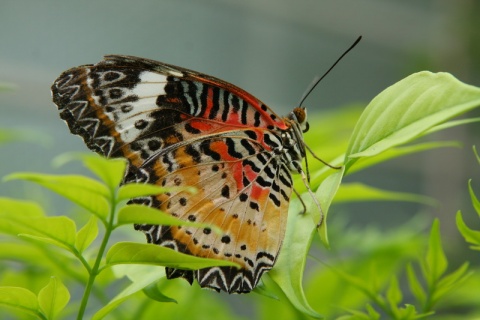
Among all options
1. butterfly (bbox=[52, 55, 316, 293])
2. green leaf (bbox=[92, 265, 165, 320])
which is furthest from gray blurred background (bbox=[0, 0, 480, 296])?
green leaf (bbox=[92, 265, 165, 320])

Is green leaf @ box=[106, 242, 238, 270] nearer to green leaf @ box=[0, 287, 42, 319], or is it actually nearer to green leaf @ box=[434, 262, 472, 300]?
green leaf @ box=[0, 287, 42, 319]

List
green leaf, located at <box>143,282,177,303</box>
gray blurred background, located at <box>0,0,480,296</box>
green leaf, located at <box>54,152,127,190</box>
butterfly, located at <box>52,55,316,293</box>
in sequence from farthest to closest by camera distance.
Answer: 1. gray blurred background, located at <box>0,0,480,296</box>
2. butterfly, located at <box>52,55,316,293</box>
3. green leaf, located at <box>143,282,177,303</box>
4. green leaf, located at <box>54,152,127,190</box>

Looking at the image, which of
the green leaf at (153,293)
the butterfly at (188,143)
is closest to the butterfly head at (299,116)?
the butterfly at (188,143)

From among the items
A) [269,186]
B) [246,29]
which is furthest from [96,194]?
[246,29]

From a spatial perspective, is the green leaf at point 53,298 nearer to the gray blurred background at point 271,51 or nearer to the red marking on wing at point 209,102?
the red marking on wing at point 209,102

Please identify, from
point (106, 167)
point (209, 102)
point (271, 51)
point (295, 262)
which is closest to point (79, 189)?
point (106, 167)

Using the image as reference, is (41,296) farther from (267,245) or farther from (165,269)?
(267,245)
